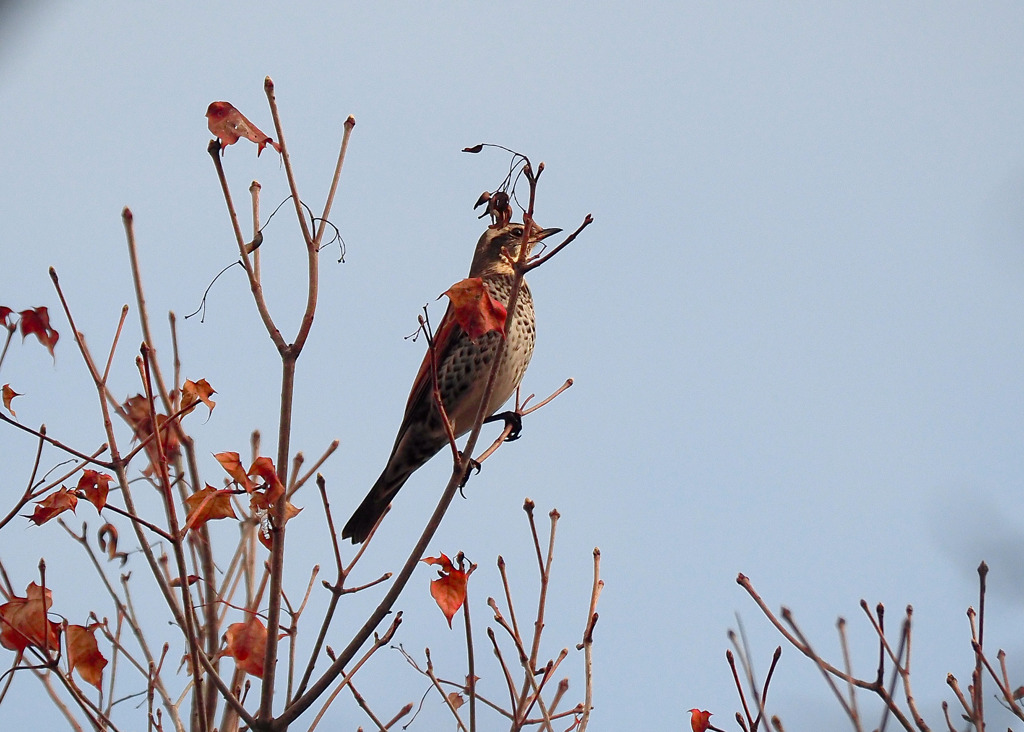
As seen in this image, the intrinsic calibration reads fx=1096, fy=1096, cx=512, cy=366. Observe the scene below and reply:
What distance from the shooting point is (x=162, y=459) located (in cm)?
301

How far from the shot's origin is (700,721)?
3670mm

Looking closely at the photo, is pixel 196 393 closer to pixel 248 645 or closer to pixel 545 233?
pixel 248 645

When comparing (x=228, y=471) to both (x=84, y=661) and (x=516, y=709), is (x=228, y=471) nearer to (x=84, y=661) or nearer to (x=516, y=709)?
(x=84, y=661)

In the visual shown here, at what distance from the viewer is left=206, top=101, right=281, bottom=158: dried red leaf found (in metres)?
3.05

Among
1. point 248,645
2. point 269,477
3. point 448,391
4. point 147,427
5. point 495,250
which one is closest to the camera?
point 269,477

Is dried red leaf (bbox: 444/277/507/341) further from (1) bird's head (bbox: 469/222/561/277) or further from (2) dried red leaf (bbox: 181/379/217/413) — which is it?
(1) bird's head (bbox: 469/222/561/277)

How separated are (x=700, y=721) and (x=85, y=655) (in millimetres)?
1979

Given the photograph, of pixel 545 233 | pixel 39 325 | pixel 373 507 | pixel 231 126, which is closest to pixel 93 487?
pixel 39 325

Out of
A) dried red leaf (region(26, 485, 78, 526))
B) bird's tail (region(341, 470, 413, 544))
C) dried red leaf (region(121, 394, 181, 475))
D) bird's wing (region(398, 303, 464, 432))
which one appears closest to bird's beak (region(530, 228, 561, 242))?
bird's wing (region(398, 303, 464, 432))

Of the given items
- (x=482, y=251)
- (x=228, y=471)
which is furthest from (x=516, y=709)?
(x=482, y=251)

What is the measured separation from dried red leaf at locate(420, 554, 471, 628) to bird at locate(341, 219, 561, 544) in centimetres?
258

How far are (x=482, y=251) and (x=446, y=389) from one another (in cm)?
121

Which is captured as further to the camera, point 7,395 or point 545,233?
point 545,233

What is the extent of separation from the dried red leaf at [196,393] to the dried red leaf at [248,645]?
2.69ft
